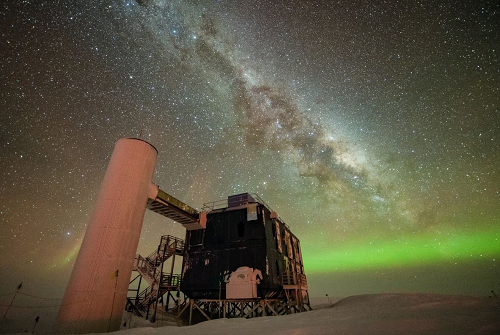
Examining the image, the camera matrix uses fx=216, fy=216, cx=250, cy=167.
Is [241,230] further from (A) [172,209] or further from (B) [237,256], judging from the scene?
(A) [172,209]

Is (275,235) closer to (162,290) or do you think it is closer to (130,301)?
(162,290)

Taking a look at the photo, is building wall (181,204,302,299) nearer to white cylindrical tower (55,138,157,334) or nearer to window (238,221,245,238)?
window (238,221,245,238)

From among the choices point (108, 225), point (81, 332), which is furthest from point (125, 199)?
point (81, 332)

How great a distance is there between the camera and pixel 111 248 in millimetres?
9547

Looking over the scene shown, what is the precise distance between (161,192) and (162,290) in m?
13.5

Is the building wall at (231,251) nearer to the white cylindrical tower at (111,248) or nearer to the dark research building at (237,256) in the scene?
the dark research building at (237,256)

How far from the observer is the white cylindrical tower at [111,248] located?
8.47 meters

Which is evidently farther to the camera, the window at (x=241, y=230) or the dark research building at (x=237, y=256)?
the window at (x=241, y=230)

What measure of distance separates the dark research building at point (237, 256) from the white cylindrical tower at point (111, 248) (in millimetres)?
10543

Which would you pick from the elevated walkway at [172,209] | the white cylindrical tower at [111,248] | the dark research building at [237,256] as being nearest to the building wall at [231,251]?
the dark research building at [237,256]

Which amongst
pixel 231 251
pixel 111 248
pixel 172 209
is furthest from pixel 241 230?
pixel 111 248

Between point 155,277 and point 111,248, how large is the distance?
47.1ft

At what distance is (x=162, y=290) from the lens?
21.2m

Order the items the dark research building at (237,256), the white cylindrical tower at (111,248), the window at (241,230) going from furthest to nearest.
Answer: the window at (241,230) → the dark research building at (237,256) → the white cylindrical tower at (111,248)
